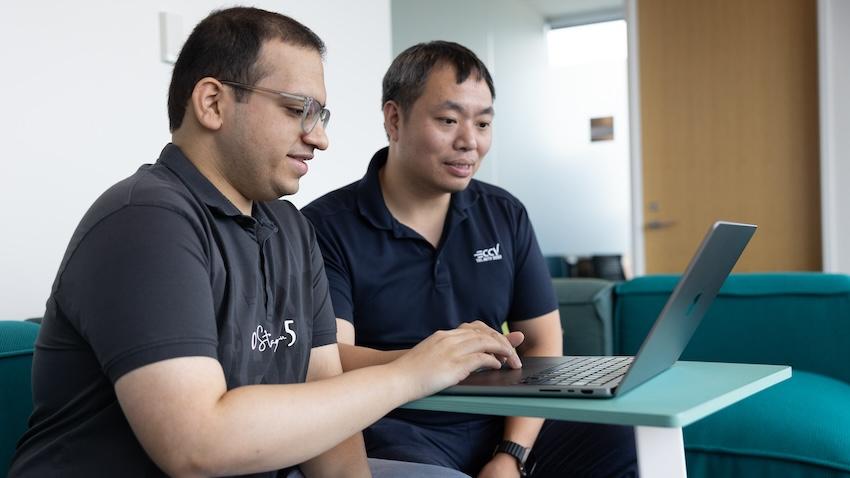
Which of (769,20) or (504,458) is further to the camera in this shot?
(769,20)

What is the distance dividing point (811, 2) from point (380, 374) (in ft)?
14.5

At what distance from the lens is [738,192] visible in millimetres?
4848

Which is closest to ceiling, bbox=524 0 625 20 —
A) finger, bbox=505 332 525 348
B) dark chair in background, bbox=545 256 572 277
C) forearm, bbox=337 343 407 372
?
dark chair in background, bbox=545 256 572 277

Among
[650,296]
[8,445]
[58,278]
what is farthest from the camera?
[650,296]

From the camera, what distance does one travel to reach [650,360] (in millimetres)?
1089

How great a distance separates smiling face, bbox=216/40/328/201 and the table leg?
583 millimetres

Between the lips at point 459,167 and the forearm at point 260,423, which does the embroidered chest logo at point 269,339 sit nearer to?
the forearm at point 260,423

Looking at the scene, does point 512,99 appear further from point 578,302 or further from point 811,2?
point 578,302

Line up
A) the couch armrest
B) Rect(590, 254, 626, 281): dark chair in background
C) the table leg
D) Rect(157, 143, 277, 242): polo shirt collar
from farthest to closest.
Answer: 1. Rect(590, 254, 626, 281): dark chair in background
2. the couch armrest
3. Rect(157, 143, 277, 242): polo shirt collar
4. the table leg

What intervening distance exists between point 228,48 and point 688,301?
0.71m

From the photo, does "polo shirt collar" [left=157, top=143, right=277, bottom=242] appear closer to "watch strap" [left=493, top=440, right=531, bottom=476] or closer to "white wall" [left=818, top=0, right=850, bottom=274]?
"watch strap" [left=493, top=440, right=531, bottom=476]

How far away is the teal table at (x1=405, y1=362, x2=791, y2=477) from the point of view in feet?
3.07

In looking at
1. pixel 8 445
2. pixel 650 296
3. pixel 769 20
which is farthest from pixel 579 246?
pixel 8 445

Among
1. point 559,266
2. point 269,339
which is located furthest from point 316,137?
point 559,266
